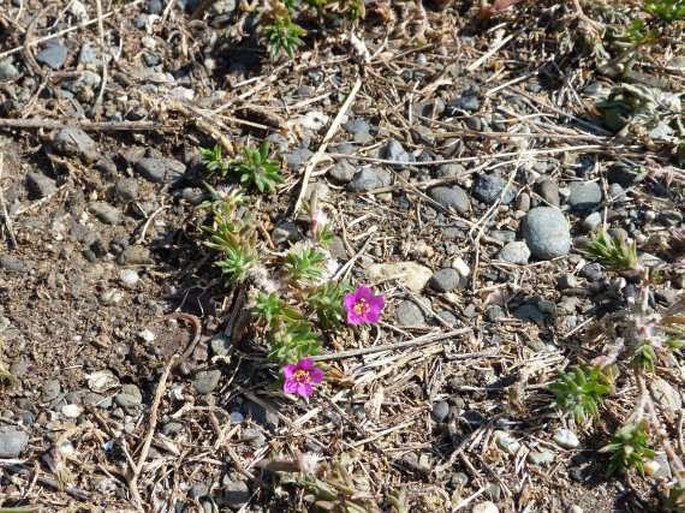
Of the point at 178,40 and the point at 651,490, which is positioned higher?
the point at 178,40

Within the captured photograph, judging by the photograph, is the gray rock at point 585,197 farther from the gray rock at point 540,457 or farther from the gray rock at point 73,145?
the gray rock at point 73,145

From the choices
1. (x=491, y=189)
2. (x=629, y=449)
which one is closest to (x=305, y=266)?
(x=491, y=189)

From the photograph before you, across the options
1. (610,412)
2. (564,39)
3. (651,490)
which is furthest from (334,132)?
(651,490)

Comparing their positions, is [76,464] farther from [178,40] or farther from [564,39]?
[564,39]

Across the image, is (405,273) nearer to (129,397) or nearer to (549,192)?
(549,192)

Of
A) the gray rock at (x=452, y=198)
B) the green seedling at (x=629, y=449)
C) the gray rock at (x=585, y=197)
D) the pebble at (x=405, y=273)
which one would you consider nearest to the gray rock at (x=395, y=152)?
the gray rock at (x=452, y=198)

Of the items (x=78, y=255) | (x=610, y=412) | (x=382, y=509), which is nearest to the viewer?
(x=382, y=509)

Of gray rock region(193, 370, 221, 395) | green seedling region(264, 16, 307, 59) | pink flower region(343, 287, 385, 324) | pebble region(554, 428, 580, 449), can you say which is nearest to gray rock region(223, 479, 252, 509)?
gray rock region(193, 370, 221, 395)
